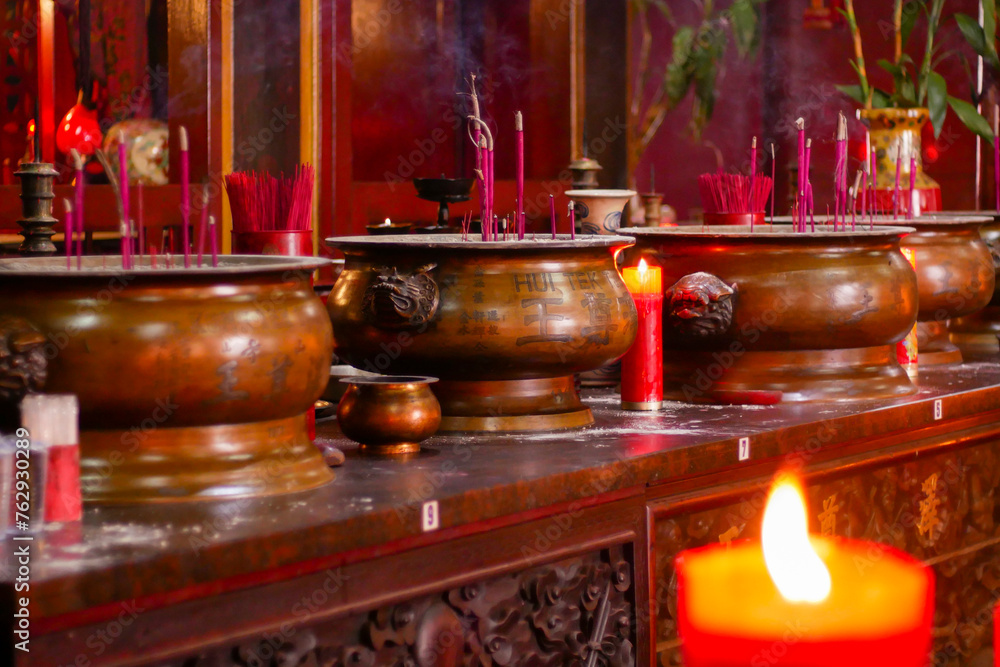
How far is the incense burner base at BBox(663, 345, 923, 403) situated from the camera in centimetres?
201

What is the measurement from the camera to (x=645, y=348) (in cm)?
194

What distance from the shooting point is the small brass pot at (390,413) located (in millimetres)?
1545

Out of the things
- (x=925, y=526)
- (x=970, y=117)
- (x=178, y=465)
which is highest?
(x=970, y=117)

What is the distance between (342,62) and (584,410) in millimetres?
1528

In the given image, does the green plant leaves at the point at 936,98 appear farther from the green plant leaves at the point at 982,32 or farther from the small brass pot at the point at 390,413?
the small brass pot at the point at 390,413

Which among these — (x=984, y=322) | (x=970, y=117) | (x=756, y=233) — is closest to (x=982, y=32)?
(x=970, y=117)

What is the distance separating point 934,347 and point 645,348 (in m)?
0.84

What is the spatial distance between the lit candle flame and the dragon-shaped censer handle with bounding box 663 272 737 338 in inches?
53.4

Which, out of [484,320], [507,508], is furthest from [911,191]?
[507,508]

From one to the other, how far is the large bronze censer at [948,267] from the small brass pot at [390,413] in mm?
1155

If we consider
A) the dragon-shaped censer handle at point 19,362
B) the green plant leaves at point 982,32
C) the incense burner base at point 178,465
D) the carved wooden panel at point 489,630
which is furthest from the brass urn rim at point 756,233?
the green plant leaves at point 982,32

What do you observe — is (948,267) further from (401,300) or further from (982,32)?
(982,32)

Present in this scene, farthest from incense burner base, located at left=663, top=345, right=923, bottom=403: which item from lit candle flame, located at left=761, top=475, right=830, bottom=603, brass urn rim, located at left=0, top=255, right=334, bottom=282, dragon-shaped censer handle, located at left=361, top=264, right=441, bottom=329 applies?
lit candle flame, located at left=761, top=475, right=830, bottom=603

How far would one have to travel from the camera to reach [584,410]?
5.91 ft
